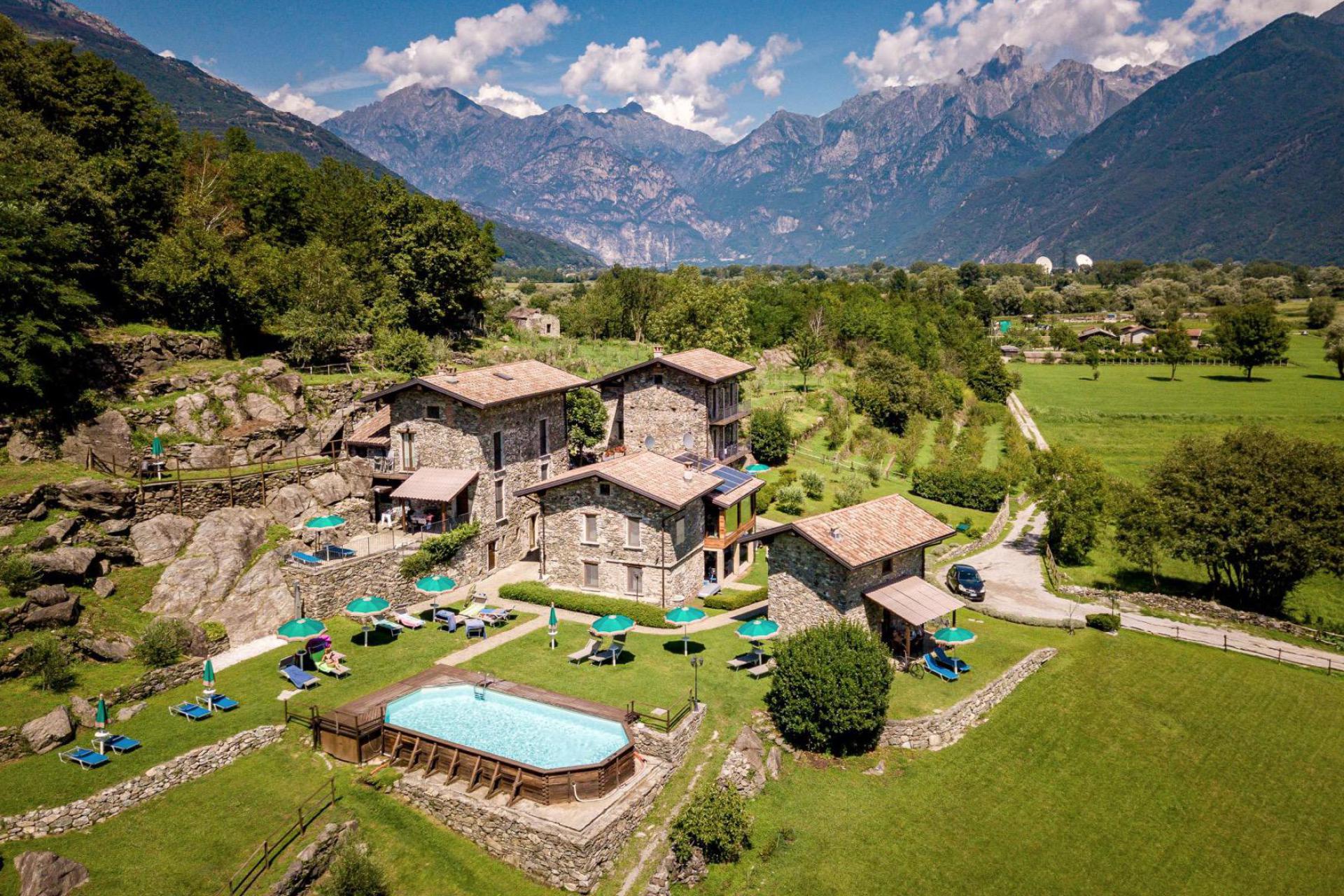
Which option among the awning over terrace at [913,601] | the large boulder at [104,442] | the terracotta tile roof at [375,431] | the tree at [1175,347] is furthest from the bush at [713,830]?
the tree at [1175,347]

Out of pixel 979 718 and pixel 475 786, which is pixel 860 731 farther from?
pixel 475 786

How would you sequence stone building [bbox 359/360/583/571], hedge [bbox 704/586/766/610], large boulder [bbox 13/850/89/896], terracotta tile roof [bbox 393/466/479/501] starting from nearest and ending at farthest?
1. large boulder [bbox 13/850/89/896]
2. hedge [bbox 704/586/766/610]
3. terracotta tile roof [bbox 393/466/479/501]
4. stone building [bbox 359/360/583/571]

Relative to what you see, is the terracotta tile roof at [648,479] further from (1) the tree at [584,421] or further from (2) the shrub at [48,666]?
(2) the shrub at [48,666]

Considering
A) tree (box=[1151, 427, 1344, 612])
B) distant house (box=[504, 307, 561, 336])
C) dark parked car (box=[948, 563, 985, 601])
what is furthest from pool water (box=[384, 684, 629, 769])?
distant house (box=[504, 307, 561, 336])

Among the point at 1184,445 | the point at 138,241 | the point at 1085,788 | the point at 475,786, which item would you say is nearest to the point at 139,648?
the point at 475,786

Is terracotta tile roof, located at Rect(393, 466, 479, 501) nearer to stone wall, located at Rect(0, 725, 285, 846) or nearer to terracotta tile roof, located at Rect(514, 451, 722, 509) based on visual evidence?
terracotta tile roof, located at Rect(514, 451, 722, 509)

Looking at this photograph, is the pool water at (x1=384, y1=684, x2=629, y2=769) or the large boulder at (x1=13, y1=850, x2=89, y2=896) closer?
the large boulder at (x1=13, y1=850, x2=89, y2=896)
